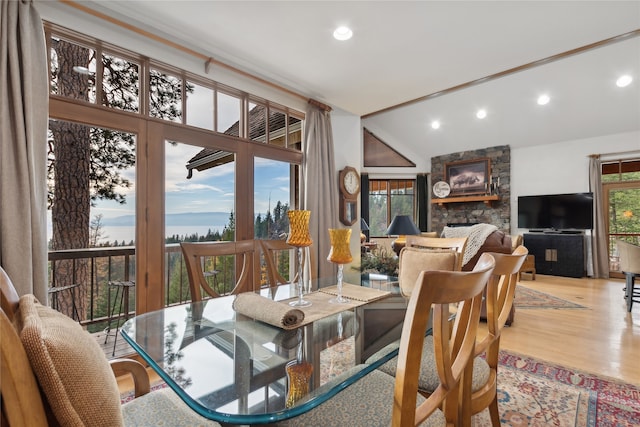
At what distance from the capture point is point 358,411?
948 millimetres

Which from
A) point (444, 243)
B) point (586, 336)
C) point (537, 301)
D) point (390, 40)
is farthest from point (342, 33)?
point (537, 301)

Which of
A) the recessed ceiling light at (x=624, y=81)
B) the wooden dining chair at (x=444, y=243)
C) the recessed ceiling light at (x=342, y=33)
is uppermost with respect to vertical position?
the recessed ceiling light at (x=624, y=81)

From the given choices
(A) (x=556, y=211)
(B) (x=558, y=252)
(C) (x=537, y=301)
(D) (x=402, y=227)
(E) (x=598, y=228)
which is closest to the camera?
(C) (x=537, y=301)

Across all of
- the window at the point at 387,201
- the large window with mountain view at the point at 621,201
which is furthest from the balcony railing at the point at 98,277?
the large window with mountain view at the point at 621,201

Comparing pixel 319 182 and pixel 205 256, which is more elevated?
pixel 319 182

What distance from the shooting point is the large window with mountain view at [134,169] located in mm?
2188

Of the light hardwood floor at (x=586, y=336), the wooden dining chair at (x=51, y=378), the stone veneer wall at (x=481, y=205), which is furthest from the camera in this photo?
the stone veneer wall at (x=481, y=205)

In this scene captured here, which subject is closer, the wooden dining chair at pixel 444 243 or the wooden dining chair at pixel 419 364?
the wooden dining chair at pixel 419 364

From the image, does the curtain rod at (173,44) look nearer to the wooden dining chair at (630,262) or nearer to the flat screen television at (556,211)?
the wooden dining chair at (630,262)

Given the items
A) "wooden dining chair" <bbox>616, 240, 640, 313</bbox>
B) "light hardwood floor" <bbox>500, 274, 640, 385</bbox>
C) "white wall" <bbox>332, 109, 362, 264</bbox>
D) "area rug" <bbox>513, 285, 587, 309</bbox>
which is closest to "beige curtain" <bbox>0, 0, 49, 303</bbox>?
"white wall" <bbox>332, 109, 362, 264</bbox>

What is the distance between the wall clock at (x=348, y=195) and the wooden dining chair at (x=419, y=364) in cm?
311

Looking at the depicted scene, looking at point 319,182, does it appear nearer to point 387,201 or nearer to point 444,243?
point 444,243

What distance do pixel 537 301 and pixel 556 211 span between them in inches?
113

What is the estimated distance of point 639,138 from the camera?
5391 millimetres
